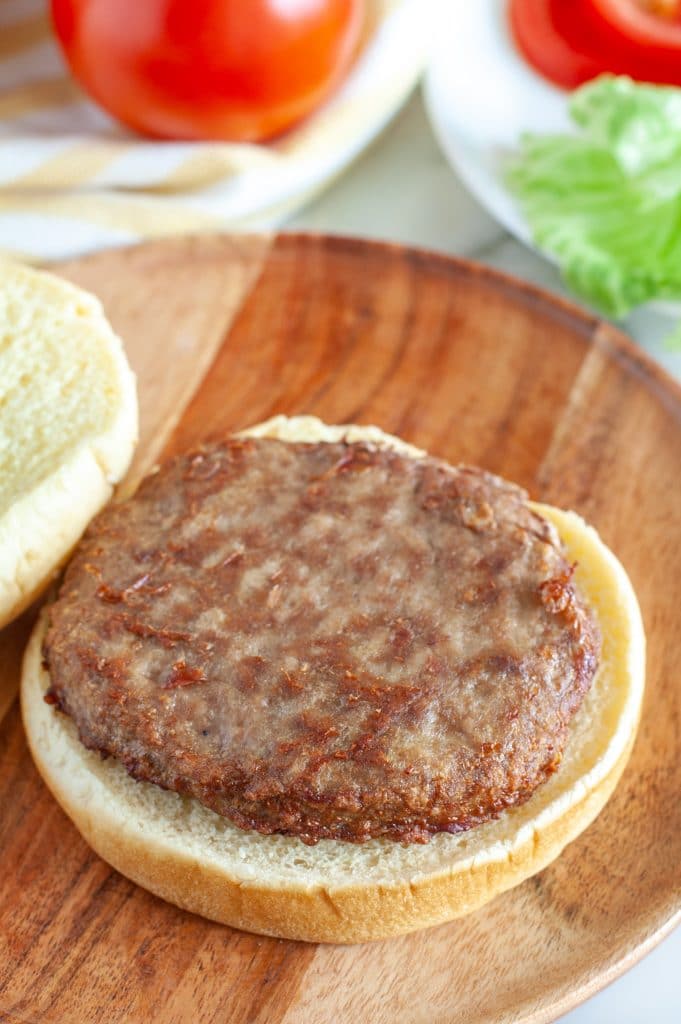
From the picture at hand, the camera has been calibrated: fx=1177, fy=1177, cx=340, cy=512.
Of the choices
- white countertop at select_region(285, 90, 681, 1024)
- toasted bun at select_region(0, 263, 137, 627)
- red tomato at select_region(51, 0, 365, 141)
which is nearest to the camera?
toasted bun at select_region(0, 263, 137, 627)

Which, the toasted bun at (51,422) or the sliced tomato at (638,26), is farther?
the sliced tomato at (638,26)

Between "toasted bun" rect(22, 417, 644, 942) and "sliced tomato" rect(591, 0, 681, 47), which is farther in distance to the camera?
"sliced tomato" rect(591, 0, 681, 47)

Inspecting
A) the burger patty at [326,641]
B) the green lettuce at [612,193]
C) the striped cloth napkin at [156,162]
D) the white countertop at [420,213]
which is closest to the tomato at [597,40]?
the green lettuce at [612,193]

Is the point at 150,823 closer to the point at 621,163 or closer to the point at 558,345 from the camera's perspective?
the point at 558,345

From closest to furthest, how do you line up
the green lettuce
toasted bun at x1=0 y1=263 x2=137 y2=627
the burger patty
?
the burger patty → toasted bun at x1=0 y1=263 x2=137 y2=627 → the green lettuce

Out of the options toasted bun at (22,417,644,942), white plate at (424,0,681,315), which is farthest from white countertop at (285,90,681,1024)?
toasted bun at (22,417,644,942)

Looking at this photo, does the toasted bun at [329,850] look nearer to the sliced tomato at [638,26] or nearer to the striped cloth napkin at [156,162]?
the striped cloth napkin at [156,162]

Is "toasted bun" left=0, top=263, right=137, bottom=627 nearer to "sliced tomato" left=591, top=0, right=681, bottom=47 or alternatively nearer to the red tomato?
the red tomato
